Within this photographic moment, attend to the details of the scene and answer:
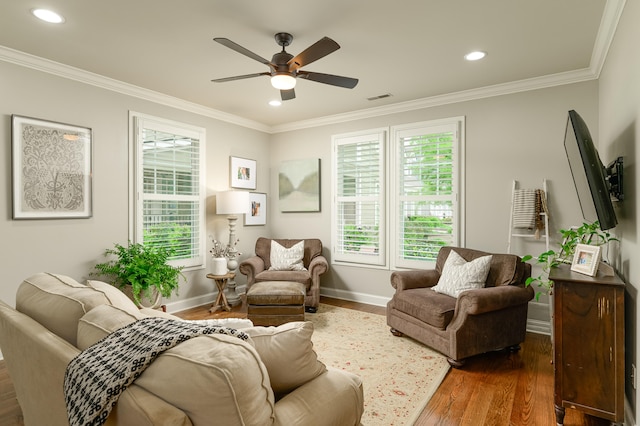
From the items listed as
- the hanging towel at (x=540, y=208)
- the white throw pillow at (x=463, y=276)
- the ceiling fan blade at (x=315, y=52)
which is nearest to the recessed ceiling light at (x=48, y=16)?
the ceiling fan blade at (x=315, y=52)

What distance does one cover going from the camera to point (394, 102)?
15.4ft

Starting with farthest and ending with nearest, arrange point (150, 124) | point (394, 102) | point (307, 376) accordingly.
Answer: point (394, 102) < point (150, 124) < point (307, 376)

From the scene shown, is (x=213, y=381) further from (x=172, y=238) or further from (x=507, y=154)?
(x=507, y=154)

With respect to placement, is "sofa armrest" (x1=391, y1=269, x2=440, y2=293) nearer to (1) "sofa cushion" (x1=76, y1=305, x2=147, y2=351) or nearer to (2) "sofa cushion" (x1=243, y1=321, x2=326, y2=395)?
(2) "sofa cushion" (x1=243, y1=321, x2=326, y2=395)

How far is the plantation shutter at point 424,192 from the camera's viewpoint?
4.42 metres

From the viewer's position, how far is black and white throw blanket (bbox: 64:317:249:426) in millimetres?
967

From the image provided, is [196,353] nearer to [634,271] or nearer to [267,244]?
[634,271]

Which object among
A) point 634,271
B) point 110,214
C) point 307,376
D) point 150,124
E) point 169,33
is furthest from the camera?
point 150,124

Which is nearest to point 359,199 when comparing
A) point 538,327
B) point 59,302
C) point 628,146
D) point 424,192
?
point 424,192

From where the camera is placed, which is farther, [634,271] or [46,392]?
[634,271]

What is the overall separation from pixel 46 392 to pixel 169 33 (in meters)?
2.58

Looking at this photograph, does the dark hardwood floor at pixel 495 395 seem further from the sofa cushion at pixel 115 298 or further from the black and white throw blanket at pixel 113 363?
the black and white throw blanket at pixel 113 363

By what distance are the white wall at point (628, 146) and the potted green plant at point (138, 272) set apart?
382 centimetres

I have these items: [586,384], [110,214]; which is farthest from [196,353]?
[110,214]
